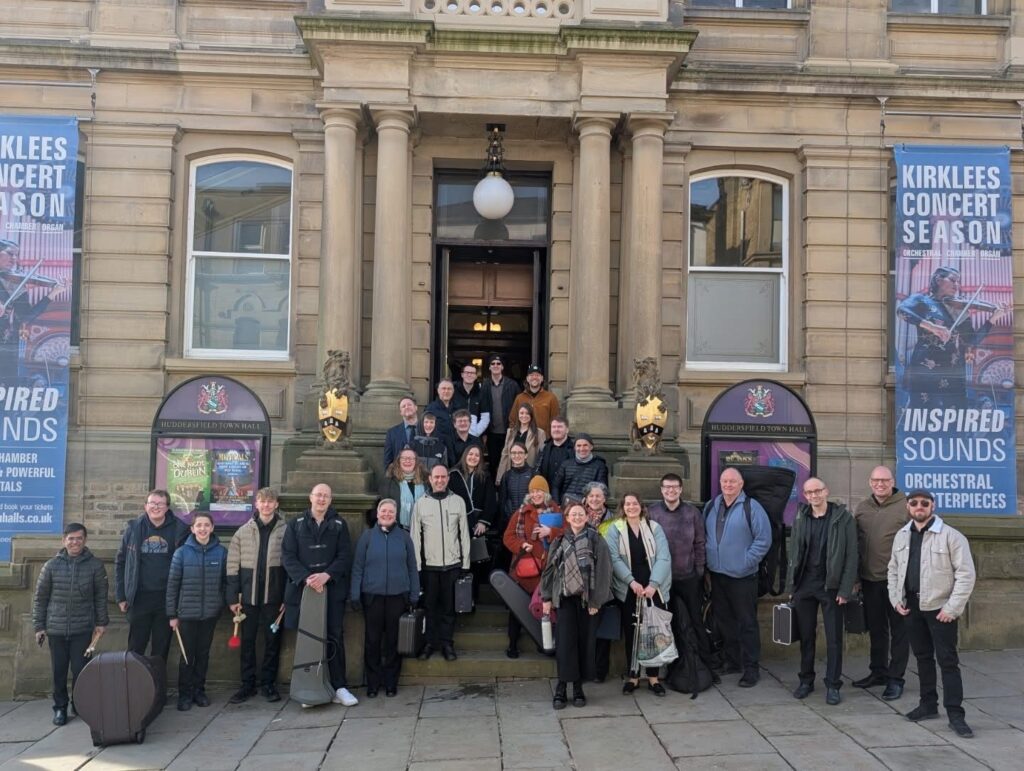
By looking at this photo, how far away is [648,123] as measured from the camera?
11.4 m

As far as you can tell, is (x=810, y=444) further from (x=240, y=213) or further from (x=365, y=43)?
(x=240, y=213)

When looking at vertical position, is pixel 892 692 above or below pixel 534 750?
above

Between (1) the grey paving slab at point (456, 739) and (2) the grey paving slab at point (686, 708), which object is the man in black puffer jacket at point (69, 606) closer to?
(1) the grey paving slab at point (456, 739)

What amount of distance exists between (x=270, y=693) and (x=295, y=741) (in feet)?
3.63

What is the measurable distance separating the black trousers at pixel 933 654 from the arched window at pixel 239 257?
8.50 m

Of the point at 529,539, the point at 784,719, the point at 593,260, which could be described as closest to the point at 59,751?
the point at 529,539

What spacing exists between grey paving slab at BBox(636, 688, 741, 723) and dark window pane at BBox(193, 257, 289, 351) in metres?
7.14

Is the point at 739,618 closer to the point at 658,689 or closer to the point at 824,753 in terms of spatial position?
the point at 658,689

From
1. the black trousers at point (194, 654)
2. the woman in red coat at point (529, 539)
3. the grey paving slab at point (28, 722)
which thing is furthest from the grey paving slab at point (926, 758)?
the grey paving slab at point (28, 722)

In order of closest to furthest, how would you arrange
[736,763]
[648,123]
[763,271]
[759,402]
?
[736,763]
[759,402]
[648,123]
[763,271]

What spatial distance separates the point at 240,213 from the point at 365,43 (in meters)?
3.02

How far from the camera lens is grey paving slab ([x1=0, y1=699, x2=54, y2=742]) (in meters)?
7.53

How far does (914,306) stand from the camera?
1159cm

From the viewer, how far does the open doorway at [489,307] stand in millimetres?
12758
